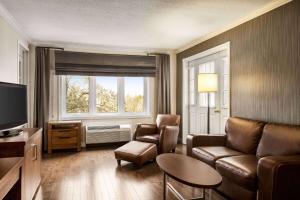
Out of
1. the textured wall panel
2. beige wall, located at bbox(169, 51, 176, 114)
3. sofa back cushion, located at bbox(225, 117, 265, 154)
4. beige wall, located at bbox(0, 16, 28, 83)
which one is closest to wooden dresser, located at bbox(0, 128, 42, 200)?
beige wall, located at bbox(0, 16, 28, 83)

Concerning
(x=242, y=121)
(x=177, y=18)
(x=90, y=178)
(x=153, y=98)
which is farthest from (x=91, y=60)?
(x=242, y=121)

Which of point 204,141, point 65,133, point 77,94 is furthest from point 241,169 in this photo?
point 77,94

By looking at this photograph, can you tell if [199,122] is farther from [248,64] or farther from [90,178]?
[90,178]

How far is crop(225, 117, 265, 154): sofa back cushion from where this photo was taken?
2801mm

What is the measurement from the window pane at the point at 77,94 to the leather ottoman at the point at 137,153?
6.42 ft

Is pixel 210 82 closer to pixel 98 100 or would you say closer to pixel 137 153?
pixel 137 153

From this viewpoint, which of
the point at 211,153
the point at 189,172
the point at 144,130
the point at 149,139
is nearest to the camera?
the point at 189,172

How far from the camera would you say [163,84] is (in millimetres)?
5523

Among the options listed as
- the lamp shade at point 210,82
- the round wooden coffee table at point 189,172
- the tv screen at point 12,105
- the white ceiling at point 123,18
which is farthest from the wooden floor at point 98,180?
the white ceiling at point 123,18

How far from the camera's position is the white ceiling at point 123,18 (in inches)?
112

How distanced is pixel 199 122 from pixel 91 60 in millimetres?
2860

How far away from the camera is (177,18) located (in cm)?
335

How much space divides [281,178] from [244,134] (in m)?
1.12

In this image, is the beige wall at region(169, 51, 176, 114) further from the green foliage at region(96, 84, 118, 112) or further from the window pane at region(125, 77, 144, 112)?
the green foliage at region(96, 84, 118, 112)
